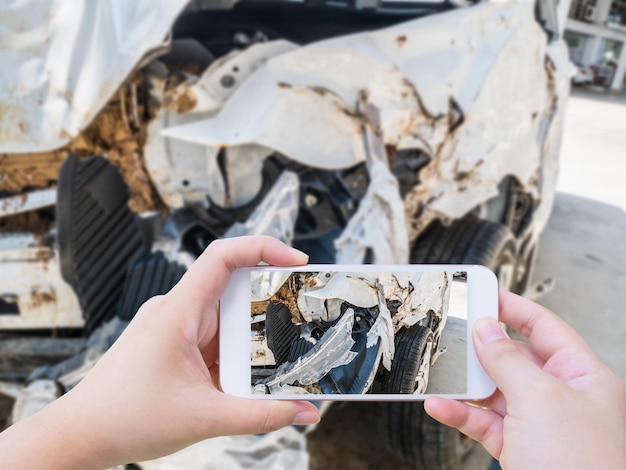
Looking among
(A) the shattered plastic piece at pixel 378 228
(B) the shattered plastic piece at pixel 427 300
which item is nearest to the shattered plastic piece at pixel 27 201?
(A) the shattered plastic piece at pixel 378 228

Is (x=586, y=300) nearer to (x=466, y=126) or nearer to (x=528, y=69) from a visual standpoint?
(x=528, y=69)

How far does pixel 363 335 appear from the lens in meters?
0.71

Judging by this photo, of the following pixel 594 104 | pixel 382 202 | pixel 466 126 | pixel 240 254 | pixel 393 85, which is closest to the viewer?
pixel 240 254

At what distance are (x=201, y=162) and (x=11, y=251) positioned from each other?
53 centimetres

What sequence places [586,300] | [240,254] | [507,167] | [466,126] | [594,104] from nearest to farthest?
[240,254], [466,126], [507,167], [586,300], [594,104]

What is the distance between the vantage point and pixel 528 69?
1808 millimetres

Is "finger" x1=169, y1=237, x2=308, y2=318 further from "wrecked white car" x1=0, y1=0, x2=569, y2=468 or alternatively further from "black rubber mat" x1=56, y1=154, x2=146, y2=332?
"black rubber mat" x1=56, y1=154, x2=146, y2=332

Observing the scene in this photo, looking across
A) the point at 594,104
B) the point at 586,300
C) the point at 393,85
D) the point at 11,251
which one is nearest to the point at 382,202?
the point at 393,85

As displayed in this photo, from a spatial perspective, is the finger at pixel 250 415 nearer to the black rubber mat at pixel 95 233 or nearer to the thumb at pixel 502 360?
the thumb at pixel 502 360

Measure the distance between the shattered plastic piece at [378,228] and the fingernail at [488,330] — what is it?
52 cm

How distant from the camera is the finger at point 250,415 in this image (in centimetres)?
61

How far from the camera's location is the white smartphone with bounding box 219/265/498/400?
656 millimetres

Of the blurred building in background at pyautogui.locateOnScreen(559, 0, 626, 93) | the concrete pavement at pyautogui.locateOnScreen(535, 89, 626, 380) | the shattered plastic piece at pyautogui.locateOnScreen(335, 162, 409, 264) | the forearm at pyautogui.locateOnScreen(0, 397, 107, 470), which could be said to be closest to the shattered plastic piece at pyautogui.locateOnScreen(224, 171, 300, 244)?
the shattered plastic piece at pyautogui.locateOnScreen(335, 162, 409, 264)

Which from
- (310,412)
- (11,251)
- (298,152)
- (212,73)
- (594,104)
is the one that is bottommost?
(594,104)
